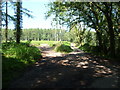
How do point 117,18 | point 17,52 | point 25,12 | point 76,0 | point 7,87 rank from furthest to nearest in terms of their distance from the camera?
point 25,12 < point 117,18 < point 76,0 < point 17,52 < point 7,87

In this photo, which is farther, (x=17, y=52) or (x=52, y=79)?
(x=17, y=52)

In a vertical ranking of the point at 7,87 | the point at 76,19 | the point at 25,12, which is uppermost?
the point at 25,12

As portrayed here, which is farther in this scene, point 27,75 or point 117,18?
point 117,18

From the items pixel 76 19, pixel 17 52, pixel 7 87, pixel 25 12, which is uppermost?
pixel 25 12

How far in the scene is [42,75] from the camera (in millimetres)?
7160

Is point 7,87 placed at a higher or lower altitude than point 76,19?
lower

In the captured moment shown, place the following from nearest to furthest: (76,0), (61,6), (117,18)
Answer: (76,0) → (61,6) → (117,18)

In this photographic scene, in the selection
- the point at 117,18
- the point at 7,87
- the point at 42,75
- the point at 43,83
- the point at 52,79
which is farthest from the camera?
the point at 117,18

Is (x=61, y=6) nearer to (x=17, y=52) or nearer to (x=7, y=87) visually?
(x=17, y=52)

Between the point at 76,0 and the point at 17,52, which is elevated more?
the point at 76,0

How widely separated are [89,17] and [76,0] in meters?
7.55

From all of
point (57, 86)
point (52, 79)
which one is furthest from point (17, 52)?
point (57, 86)

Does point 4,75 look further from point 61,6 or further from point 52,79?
point 61,6

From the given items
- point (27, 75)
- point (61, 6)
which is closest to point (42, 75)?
point (27, 75)
